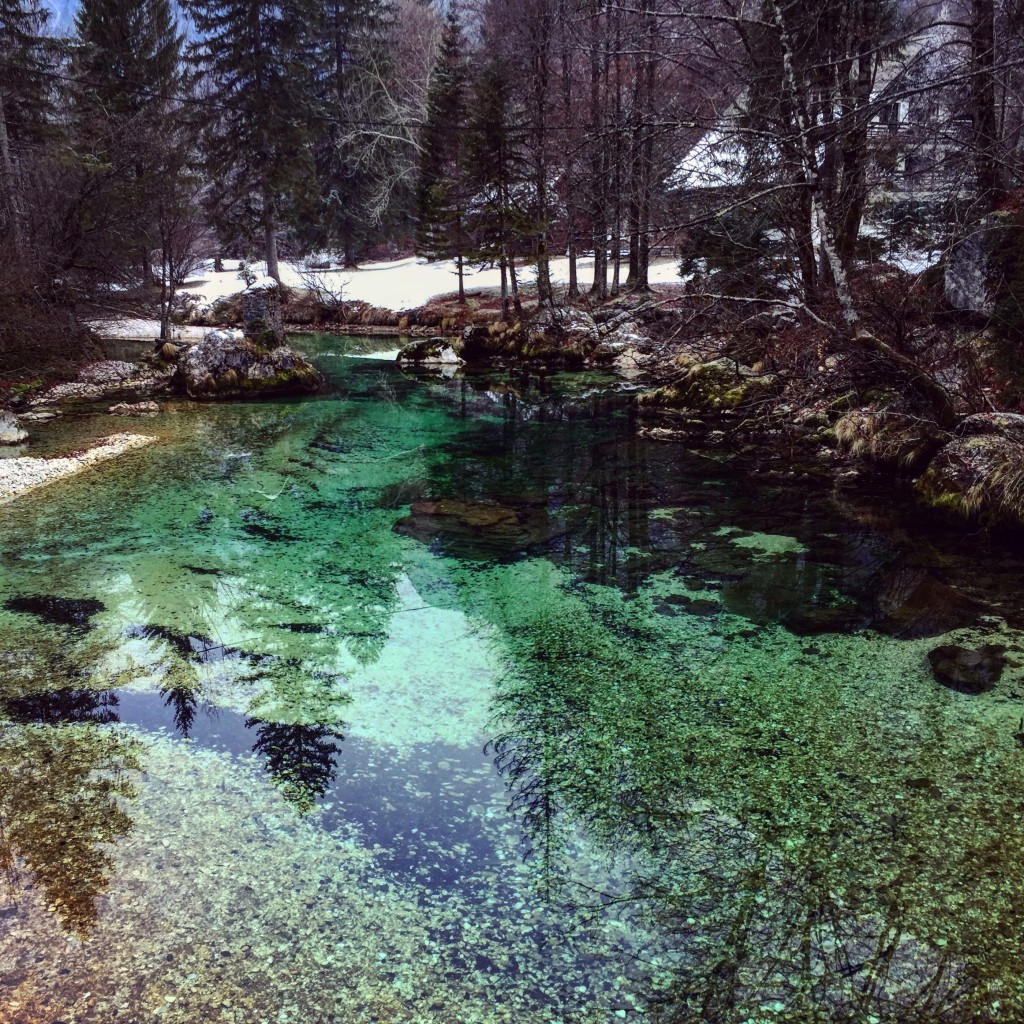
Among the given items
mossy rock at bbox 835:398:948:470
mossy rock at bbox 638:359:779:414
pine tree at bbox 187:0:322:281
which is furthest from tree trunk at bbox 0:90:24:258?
mossy rock at bbox 835:398:948:470

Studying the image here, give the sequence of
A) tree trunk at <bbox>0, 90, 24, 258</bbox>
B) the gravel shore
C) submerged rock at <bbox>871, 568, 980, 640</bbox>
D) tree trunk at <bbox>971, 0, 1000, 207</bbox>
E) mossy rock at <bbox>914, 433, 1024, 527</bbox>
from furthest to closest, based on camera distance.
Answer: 1. tree trunk at <bbox>0, 90, 24, 258</bbox>
2. the gravel shore
3. mossy rock at <bbox>914, 433, 1024, 527</bbox>
4. tree trunk at <bbox>971, 0, 1000, 207</bbox>
5. submerged rock at <bbox>871, 568, 980, 640</bbox>

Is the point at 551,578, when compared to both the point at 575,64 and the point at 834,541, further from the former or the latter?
the point at 575,64

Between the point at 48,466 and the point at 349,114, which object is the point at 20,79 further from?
the point at 48,466

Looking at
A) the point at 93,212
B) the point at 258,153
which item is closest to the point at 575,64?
the point at 258,153

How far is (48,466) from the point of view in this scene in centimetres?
981

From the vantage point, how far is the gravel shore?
29.6 ft

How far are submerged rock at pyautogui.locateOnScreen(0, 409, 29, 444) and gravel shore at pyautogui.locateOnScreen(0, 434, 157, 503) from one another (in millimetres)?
1171

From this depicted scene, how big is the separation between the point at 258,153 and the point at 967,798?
28669 millimetres

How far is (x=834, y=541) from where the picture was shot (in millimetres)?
7145

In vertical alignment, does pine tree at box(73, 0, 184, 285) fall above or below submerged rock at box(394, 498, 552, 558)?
above

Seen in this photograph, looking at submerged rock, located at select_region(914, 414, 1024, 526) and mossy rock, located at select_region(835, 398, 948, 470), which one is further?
mossy rock, located at select_region(835, 398, 948, 470)

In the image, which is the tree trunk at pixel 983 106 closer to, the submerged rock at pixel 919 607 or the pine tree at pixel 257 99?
the submerged rock at pixel 919 607

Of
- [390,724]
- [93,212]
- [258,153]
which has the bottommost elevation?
[390,724]

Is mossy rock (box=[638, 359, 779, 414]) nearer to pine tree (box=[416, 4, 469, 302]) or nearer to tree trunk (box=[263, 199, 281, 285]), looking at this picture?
pine tree (box=[416, 4, 469, 302])
